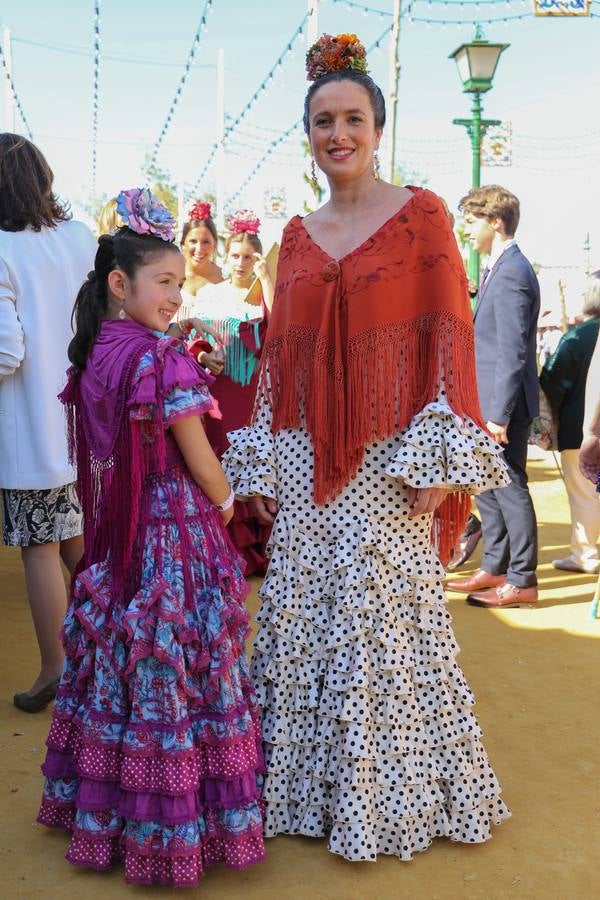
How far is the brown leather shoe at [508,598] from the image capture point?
5.75 metres

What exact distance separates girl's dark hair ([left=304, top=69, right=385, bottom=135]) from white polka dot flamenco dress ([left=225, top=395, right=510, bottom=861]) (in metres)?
0.91

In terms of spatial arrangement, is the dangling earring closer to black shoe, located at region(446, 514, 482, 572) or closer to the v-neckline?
the v-neckline

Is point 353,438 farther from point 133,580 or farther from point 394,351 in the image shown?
point 133,580

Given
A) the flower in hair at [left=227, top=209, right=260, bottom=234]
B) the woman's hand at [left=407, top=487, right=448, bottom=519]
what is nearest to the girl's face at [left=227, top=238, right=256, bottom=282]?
the flower in hair at [left=227, top=209, right=260, bottom=234]

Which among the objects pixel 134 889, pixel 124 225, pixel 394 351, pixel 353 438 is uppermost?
pixel 124 225

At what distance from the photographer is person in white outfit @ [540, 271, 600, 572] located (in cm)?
661

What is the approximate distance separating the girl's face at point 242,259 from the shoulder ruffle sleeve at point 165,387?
368cm

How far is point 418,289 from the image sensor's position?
2918 millimetres

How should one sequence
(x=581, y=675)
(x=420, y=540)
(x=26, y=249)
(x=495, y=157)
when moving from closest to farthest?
Result: (x=420, y=540), (x=26, y=249), (x=581, y=675), (x=495, y=157)

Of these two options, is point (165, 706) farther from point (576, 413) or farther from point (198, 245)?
point (576, 413)

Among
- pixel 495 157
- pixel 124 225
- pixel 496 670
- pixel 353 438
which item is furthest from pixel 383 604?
pixel 495 157

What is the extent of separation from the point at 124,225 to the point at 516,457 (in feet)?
11.1

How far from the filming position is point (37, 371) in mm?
3828

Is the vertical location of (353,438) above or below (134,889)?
above
